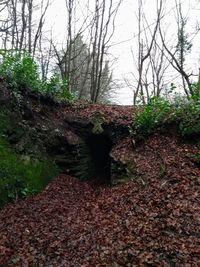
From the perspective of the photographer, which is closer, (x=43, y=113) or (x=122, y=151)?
(x=122, y=151)

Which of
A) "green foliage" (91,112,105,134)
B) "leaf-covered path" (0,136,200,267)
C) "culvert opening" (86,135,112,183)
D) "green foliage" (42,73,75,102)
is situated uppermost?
"green foliage" (42,73,75,102)

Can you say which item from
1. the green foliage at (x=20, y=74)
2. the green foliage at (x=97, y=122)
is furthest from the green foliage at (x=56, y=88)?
the green foliage at (x=97, y=122)

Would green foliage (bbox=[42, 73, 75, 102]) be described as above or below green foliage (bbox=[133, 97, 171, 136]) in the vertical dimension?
above

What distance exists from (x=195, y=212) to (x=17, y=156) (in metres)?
4.31

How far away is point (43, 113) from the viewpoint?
9711 mm

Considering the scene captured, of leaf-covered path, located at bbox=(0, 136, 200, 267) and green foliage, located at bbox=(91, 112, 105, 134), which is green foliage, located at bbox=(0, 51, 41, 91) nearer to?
A: green foliage, located at bbox=(91, 112, 105, 134)

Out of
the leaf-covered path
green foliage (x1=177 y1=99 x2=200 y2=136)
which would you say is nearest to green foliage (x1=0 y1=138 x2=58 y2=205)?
the leaf-covered path

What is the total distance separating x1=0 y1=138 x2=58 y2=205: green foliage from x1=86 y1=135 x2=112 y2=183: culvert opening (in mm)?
1732

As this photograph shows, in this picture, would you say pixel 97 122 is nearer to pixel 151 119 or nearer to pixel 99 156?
pixel 99 156

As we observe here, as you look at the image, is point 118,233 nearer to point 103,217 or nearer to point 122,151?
point 103,217

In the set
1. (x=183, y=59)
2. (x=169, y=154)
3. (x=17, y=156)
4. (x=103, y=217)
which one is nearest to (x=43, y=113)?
(x=17, y=156)

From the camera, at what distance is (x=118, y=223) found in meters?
5.59

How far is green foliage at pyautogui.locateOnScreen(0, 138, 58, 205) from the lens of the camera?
7.34 m

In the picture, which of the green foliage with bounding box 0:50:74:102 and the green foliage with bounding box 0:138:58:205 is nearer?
the green foliage with bounding box 0:138:58:205
